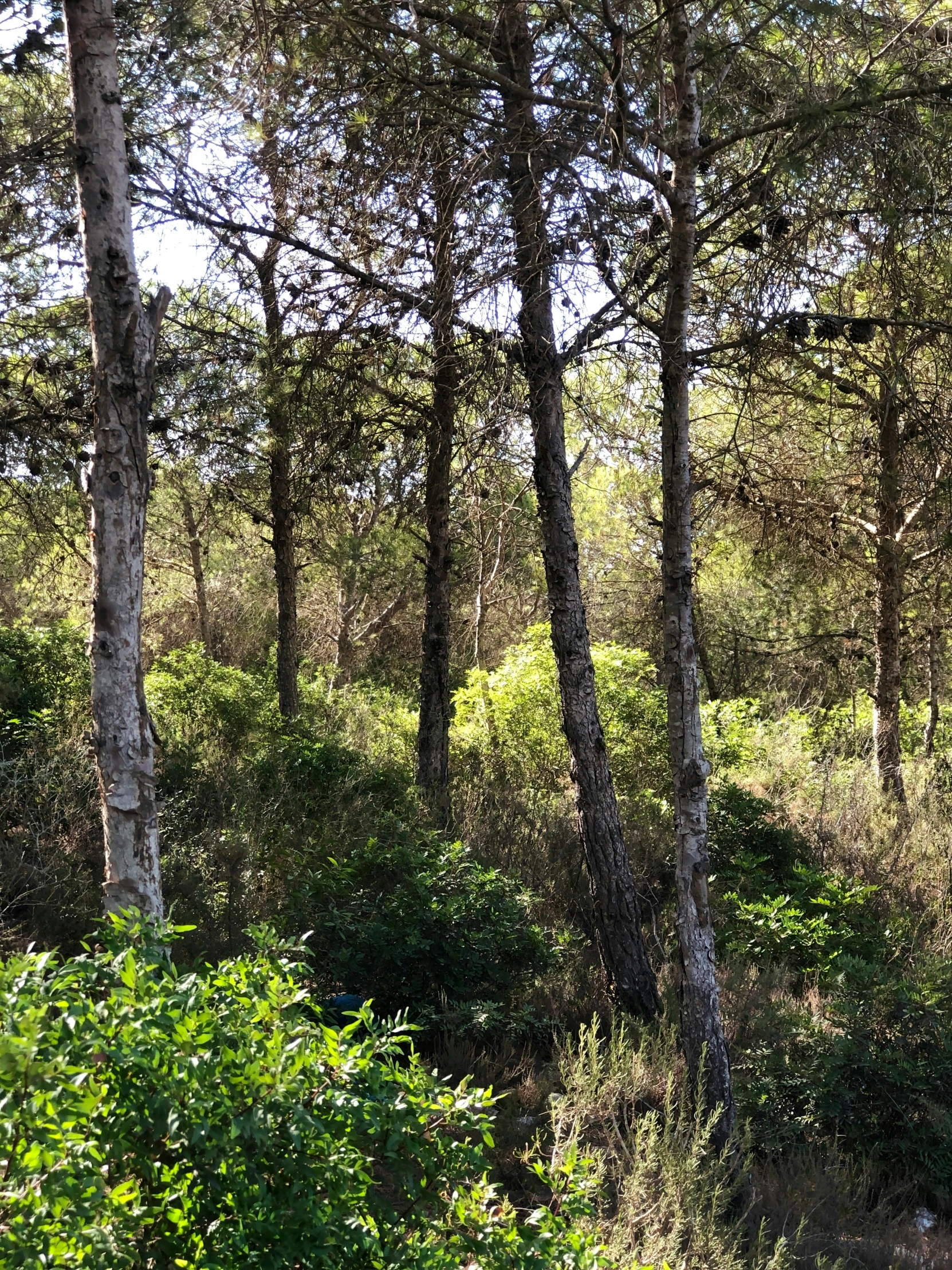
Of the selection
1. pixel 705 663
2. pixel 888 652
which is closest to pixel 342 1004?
pixel 888 652

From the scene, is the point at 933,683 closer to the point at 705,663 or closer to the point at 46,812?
the point at 705,663

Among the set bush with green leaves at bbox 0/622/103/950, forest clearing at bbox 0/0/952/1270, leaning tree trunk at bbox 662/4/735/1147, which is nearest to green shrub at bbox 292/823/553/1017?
forest clearing at bbox 0/0/952/1270

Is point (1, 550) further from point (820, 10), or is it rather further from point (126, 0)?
point (820, 10)

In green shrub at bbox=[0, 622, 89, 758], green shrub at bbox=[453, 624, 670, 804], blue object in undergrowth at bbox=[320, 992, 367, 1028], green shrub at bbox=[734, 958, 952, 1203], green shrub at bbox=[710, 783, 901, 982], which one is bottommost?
green shrub at bbox=[734, 958, 952, 1203]

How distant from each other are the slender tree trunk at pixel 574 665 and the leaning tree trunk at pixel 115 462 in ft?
7.66

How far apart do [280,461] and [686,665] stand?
614cm

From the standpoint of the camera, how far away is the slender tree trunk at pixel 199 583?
17.0 meters

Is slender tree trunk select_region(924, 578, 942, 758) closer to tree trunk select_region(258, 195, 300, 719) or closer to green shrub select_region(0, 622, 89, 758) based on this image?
tree trunk select_region(258, 195, 300, 719)

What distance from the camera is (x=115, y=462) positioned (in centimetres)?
426

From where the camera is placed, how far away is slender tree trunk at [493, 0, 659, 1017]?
5.89 meters

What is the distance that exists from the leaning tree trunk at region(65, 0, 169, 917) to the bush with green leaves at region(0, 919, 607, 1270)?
1.84 meters

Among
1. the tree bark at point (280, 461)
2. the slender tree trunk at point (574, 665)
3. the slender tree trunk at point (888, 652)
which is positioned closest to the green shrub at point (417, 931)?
the slender tree trunk at point (574, 665)

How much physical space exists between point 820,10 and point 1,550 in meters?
12.9

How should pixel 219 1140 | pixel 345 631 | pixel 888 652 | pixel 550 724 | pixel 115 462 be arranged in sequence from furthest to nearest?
pixel 345 631 < pixel 550 724 < pixel 888 652 < pixel 115 462 < pixel 219 1140
